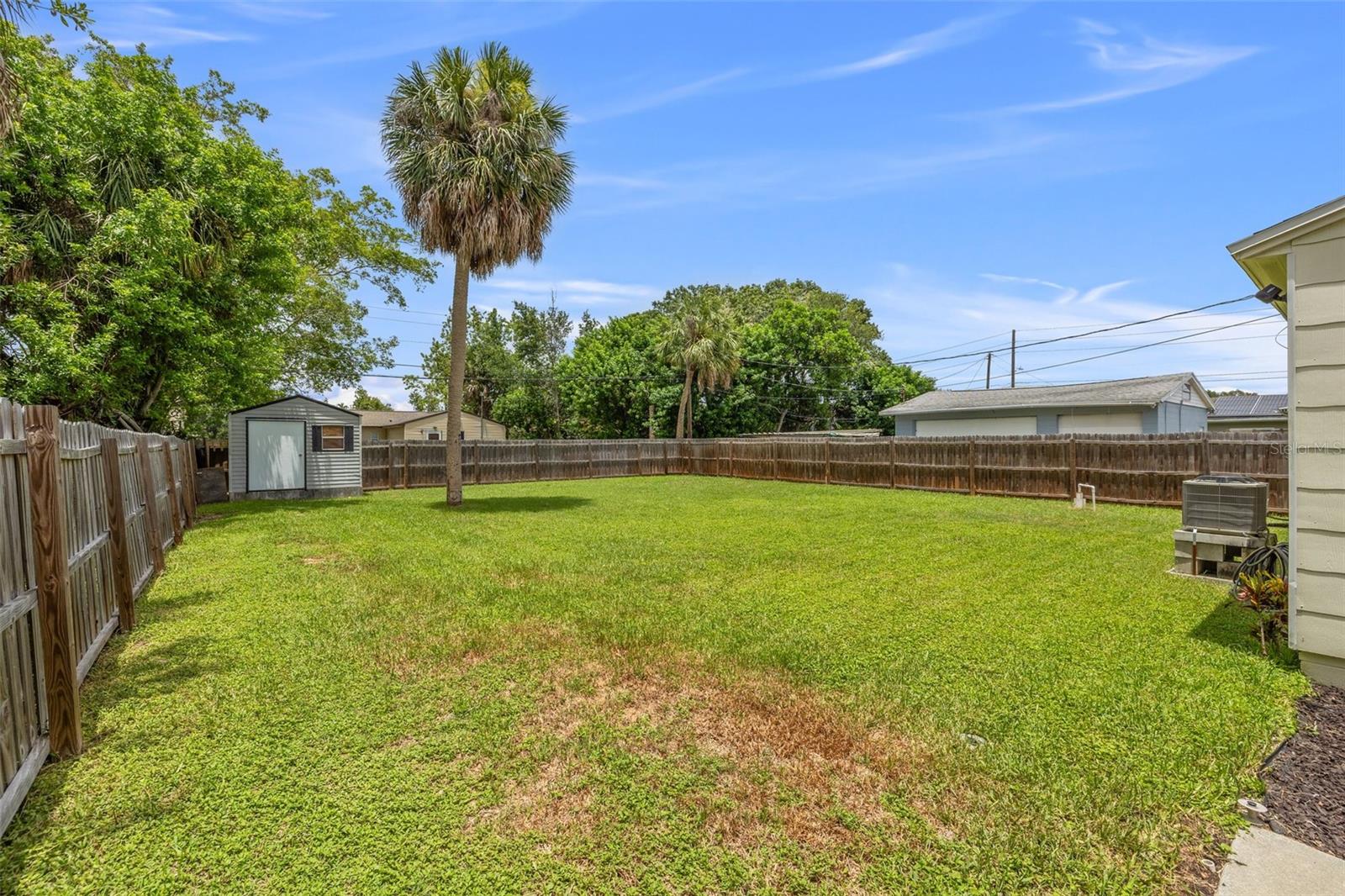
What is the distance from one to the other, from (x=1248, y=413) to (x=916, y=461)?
1628 centimetres

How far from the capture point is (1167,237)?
1580 cm

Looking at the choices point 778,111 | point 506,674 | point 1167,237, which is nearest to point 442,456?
point 778,111

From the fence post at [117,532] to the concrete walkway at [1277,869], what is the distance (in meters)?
6.29

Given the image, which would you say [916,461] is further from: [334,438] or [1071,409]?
[334,438]

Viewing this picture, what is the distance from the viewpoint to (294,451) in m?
14.5

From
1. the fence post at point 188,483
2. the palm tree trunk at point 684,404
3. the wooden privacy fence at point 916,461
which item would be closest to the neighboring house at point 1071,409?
the wooden privacy fence at point 916,461

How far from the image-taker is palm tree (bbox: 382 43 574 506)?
11.6 m

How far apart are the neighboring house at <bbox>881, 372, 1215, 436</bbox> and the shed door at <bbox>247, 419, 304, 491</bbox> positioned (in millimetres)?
18431

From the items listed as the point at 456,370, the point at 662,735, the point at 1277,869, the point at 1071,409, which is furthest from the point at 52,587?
the point at 1071,409

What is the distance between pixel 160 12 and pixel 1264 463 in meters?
18.0

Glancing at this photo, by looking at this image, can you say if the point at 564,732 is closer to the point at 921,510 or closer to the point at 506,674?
the point at 506,674

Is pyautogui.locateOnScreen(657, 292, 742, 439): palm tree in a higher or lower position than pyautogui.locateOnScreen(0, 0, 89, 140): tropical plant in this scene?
higher

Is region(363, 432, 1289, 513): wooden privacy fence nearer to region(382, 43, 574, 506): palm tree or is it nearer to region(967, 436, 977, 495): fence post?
region(967, 436, 977, 495): fence post

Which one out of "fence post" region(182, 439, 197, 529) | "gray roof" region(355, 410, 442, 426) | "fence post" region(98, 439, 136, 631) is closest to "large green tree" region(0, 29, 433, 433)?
"fence post" region(182, 439, 197, 529)
